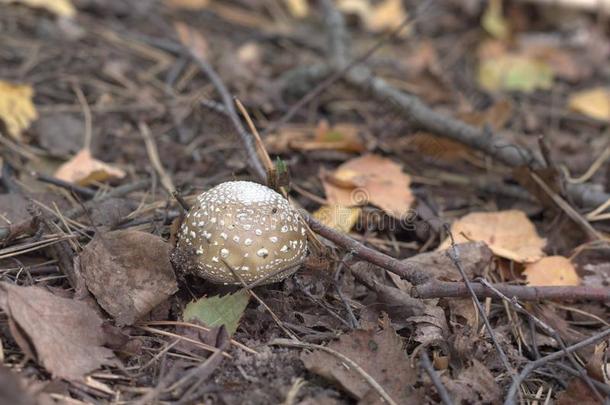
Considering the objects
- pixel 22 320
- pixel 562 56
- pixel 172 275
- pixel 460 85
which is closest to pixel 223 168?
pixel 172 275

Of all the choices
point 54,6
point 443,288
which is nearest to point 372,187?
point 443,288

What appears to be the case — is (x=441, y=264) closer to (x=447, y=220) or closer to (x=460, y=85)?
(x=447, y=220)

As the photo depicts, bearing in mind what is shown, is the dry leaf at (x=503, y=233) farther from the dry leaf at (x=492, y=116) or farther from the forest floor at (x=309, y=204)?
the dry leaf at (x=492, y=116)

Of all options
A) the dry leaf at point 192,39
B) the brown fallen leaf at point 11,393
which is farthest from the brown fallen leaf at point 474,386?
the dry leaf at point 192,39

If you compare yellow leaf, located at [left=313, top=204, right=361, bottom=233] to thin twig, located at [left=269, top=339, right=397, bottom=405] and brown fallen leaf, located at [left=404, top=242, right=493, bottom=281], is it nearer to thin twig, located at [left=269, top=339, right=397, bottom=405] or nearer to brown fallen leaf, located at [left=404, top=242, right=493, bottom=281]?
brown fallen leaf, located at [left=404, top=242, right=493, bottom=281]

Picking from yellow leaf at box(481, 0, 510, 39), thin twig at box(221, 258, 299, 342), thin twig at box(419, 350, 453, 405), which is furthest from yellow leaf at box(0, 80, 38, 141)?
yellow leaf at box(481, 0, 510, 39)
